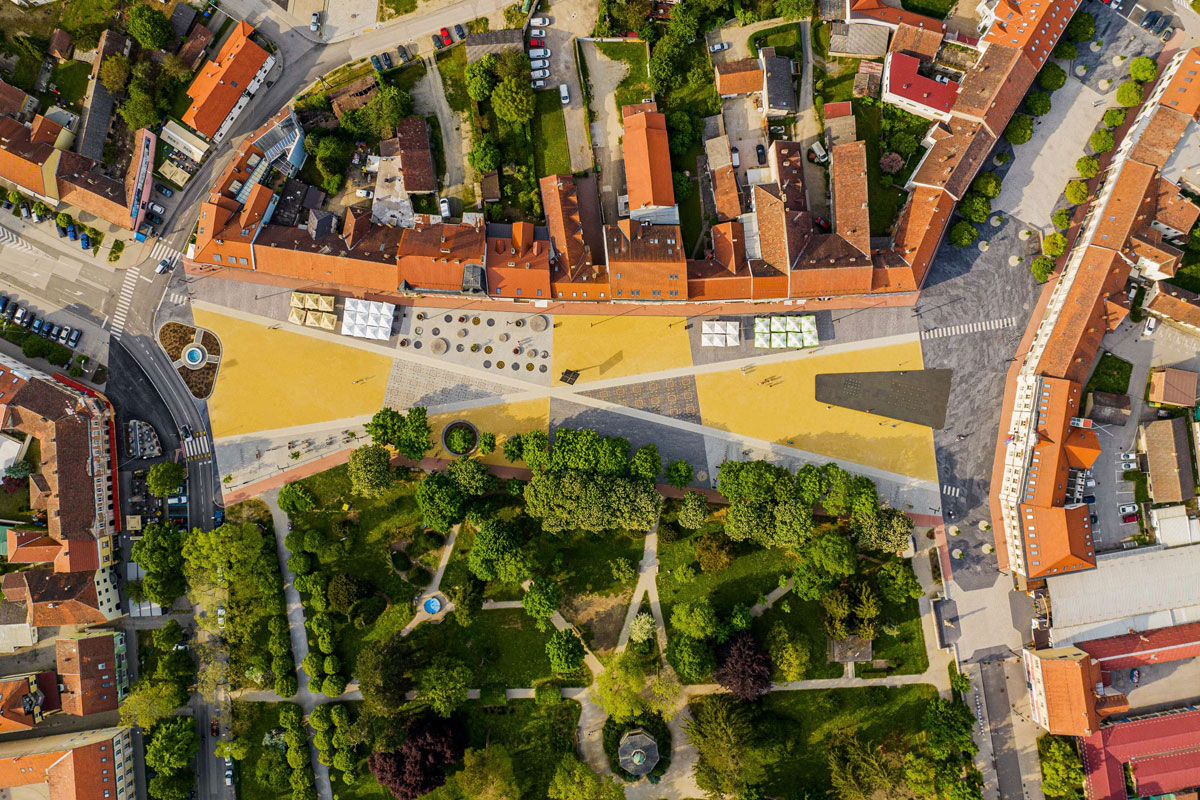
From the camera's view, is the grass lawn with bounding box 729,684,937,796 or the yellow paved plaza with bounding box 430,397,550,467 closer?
the grass lawn with bounding box 729,684,937,796

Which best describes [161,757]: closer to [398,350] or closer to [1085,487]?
[398,350]

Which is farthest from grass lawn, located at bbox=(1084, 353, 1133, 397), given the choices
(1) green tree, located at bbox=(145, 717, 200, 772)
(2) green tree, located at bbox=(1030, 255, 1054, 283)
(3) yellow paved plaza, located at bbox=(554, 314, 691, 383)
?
(1) green tree, located at bbox=(145, 717, 200, 772)

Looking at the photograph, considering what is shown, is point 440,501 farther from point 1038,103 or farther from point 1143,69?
point 1143,69

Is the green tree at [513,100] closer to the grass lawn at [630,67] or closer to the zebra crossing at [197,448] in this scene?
the grass lawn at [630,67]

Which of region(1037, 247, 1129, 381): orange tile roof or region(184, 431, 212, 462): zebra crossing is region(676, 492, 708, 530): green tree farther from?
region(184, 431, 212, 462): zebra crossing

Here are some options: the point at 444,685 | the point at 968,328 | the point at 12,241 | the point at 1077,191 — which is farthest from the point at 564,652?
the point at 12,241

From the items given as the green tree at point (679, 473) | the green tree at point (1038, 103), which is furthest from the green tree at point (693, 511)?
the green tree at point (1038, 103)

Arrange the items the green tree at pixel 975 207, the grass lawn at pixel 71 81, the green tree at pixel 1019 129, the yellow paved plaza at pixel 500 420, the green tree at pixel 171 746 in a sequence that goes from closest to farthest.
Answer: the green tree at pixel 975 207, the green tree at pixel 171 746, the green tree at pixel 1019 129, the yellow paved plaza at pixel 500 420, the grass lawn at pixel 71 81

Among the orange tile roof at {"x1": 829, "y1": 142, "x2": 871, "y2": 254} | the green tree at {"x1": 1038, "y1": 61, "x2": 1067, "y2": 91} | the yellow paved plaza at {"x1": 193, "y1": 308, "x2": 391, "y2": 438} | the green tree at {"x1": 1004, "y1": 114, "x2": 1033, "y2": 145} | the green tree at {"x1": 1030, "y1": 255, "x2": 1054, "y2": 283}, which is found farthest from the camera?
the yellow paved plaza at {"x1": 193, "y1": 308, "x2": 391, "y2": 438}
